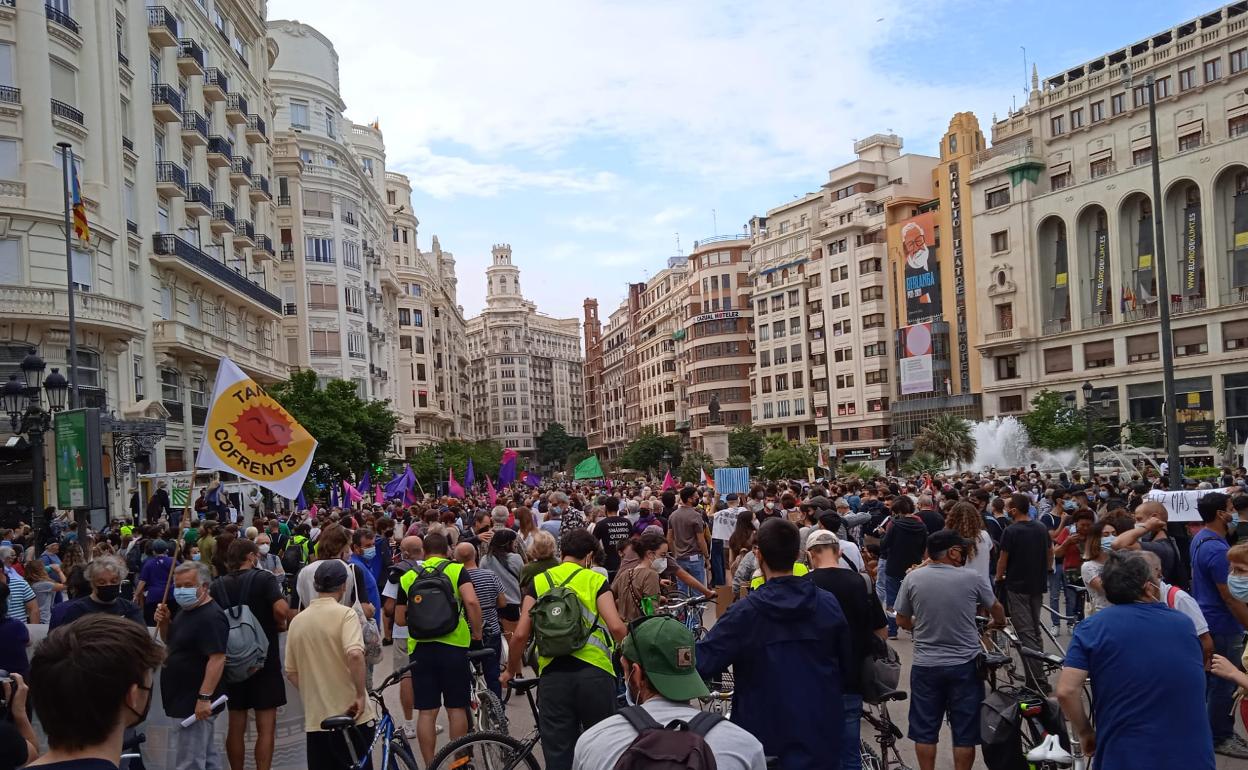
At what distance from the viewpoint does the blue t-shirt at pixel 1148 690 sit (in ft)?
14.2

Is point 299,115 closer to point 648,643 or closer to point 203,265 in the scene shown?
point 203,265

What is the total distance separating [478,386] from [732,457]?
106 meters

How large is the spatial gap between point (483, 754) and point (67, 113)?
29.0m

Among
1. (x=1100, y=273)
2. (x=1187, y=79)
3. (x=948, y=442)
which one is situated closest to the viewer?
(x=948, y=442)

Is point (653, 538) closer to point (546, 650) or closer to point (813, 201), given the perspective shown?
point (546, 650)

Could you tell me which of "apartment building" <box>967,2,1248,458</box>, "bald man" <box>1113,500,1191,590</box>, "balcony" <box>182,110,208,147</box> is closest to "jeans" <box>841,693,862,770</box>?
"bald man" <box>1113,500,1191,590</box>

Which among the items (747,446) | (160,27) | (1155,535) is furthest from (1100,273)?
(1155,535)

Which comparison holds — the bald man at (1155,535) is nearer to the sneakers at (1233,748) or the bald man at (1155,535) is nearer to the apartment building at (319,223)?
the sneakers at (1233,748)

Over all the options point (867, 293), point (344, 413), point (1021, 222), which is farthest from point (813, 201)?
point (344, 413)

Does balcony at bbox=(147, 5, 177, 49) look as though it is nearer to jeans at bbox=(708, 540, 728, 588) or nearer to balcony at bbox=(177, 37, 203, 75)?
balcony at bbox=(177, 37, 203, 75)

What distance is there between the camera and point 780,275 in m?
89.9

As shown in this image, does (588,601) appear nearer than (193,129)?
Yes

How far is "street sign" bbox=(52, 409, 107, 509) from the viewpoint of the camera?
45.7 feet

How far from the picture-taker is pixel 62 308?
28.2 metres
